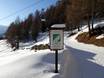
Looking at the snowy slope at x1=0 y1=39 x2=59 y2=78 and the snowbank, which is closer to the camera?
the snowy slope at x1=0 y1=39 x2=59 y2=78

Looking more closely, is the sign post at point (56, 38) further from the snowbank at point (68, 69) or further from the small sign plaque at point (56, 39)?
the snowbank at point (68, 69)

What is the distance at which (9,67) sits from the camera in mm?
9719

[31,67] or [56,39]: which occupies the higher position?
[56,39]

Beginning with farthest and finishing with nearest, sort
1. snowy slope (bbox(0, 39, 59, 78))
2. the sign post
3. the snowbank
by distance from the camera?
the snowbank < the sign post < snowy slope (bbox(0, 39, 59, 78))

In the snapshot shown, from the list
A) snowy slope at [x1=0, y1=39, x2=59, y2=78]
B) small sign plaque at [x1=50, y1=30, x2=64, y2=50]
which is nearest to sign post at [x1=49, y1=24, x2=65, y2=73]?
small sign plaque at [x1=50, y1=30, x2=64, y2=50]

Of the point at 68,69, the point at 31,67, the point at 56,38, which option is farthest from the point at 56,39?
the point at 68,69

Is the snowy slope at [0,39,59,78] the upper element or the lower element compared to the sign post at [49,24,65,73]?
lower

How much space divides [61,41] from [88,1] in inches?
1272

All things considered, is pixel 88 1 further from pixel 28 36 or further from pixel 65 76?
pixel 28 36

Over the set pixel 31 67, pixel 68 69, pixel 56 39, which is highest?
pixel 56 39

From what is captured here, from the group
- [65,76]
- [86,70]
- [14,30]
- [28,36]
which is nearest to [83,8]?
[86,70]

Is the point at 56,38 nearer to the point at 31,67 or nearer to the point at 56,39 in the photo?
the point at 56,39

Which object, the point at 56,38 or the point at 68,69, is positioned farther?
the point at 68,69

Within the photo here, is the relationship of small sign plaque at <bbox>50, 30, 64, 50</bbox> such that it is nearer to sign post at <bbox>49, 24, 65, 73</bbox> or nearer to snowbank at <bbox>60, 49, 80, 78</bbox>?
sign post at <bbox>49, 24, 65, 73</bbox>
